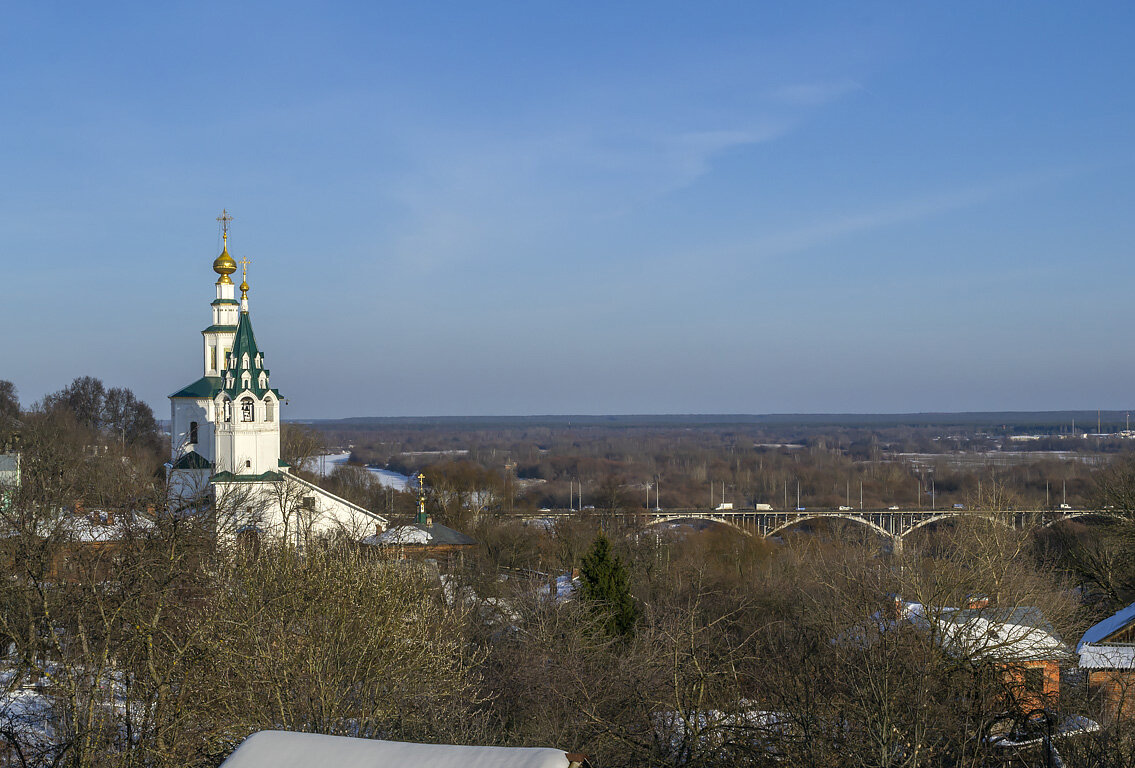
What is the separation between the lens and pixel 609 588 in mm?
24141

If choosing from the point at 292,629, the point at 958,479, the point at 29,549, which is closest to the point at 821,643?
the point at 292,629

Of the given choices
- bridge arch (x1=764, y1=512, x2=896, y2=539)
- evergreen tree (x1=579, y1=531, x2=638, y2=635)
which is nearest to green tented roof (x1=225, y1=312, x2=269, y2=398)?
evergreen tree (x1=579, y1=531, x2=638, y2=635)

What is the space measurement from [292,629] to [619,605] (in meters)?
11.8

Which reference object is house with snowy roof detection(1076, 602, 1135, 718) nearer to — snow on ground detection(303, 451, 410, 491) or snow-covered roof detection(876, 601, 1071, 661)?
snow-covered roof detection(876, 601, 1071, 661)

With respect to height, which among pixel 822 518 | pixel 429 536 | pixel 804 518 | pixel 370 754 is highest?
pixel 370 754

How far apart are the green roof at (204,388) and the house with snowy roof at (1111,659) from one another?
30465mm

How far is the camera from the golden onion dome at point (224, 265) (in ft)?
128

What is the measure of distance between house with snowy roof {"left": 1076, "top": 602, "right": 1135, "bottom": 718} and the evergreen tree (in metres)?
9.68

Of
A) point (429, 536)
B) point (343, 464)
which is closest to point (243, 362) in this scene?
point (429, 536)

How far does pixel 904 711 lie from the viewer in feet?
41.4

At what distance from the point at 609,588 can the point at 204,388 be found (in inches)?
854

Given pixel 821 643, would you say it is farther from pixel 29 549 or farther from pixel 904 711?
pixel 29 549

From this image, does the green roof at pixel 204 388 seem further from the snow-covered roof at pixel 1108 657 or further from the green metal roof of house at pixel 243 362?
the snow-covered roof at pixel 1108 657

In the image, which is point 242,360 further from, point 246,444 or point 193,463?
point 193,463
